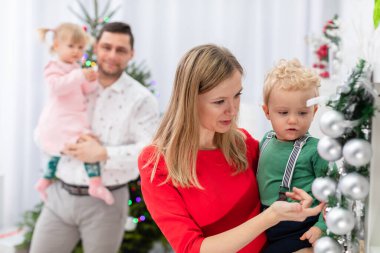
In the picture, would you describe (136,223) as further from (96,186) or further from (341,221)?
(341,221)

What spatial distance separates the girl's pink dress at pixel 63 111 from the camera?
290cm

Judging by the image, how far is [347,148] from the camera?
37.8 inches

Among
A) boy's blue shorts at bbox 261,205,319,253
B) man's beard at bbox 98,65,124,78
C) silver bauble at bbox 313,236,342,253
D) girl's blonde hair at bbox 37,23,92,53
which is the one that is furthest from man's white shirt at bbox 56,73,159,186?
silver bauble at bbox 313,236,342,253

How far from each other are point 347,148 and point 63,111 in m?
2.21

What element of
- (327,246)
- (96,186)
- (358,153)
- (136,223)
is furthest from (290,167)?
(136,223)

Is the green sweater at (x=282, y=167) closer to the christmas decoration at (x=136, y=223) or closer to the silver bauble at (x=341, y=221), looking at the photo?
the silver bauble at (x=341, y=221)

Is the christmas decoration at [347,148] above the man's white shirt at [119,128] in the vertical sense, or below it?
above

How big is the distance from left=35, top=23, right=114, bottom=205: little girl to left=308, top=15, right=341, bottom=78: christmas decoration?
1.59m

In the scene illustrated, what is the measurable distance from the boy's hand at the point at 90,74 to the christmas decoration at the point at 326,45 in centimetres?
152

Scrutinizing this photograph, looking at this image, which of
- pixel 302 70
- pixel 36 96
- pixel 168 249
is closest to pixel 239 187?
pixel 302 70

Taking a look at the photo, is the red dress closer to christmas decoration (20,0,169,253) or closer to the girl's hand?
the girl's hand

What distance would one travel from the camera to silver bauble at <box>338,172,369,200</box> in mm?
961

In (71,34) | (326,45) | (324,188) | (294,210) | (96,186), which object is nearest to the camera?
(324,188)

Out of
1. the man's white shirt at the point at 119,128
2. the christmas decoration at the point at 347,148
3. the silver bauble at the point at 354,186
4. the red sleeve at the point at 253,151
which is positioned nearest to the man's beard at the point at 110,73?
the man's white shirt at the point at 119,128
